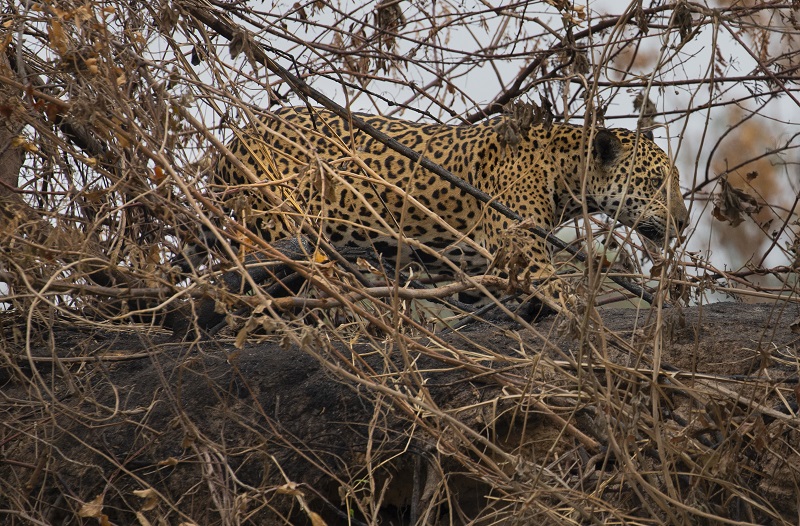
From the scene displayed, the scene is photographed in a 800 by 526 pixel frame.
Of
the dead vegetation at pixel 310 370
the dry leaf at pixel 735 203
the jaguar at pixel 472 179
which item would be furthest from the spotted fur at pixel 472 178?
the dry leaf at pixel 735 203

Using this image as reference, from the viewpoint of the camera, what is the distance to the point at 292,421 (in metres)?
3.68

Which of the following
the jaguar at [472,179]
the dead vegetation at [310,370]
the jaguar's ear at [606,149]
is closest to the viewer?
the dead vegetation at [310,370]

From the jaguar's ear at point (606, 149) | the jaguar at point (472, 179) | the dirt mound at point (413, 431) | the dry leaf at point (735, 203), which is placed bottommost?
the dirt mound at point (413, 431)

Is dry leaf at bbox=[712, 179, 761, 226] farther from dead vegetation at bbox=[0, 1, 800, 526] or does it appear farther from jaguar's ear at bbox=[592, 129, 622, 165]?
jaguar's ear at bbox=[592, 129, 622, 165]

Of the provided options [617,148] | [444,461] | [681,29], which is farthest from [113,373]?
[617,148]

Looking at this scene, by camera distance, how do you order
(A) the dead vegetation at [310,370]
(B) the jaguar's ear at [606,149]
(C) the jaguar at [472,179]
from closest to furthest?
(A) the dead vegetation at [310,370] → (C) the jaguar at [472,179] → (B) the jaguar's ear at [606,149]

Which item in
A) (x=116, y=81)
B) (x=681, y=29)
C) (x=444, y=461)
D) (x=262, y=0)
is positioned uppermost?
(x=262, y=0)

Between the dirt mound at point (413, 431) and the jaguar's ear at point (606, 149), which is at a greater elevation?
the jaguar's ear at point (606, 149)

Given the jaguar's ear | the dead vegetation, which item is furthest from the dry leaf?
the jaguar's ear

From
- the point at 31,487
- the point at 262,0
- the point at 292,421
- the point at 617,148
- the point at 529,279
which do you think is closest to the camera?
the point at 529,279

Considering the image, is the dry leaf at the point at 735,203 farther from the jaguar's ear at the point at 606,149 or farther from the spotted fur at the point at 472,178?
the jaguar's ear at the point at 606,149

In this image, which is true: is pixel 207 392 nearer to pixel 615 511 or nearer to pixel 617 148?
pixel 615 511

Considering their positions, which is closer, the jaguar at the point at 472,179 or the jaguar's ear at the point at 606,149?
the jaguar at the point at 472,179

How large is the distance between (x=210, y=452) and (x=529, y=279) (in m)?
1.23
